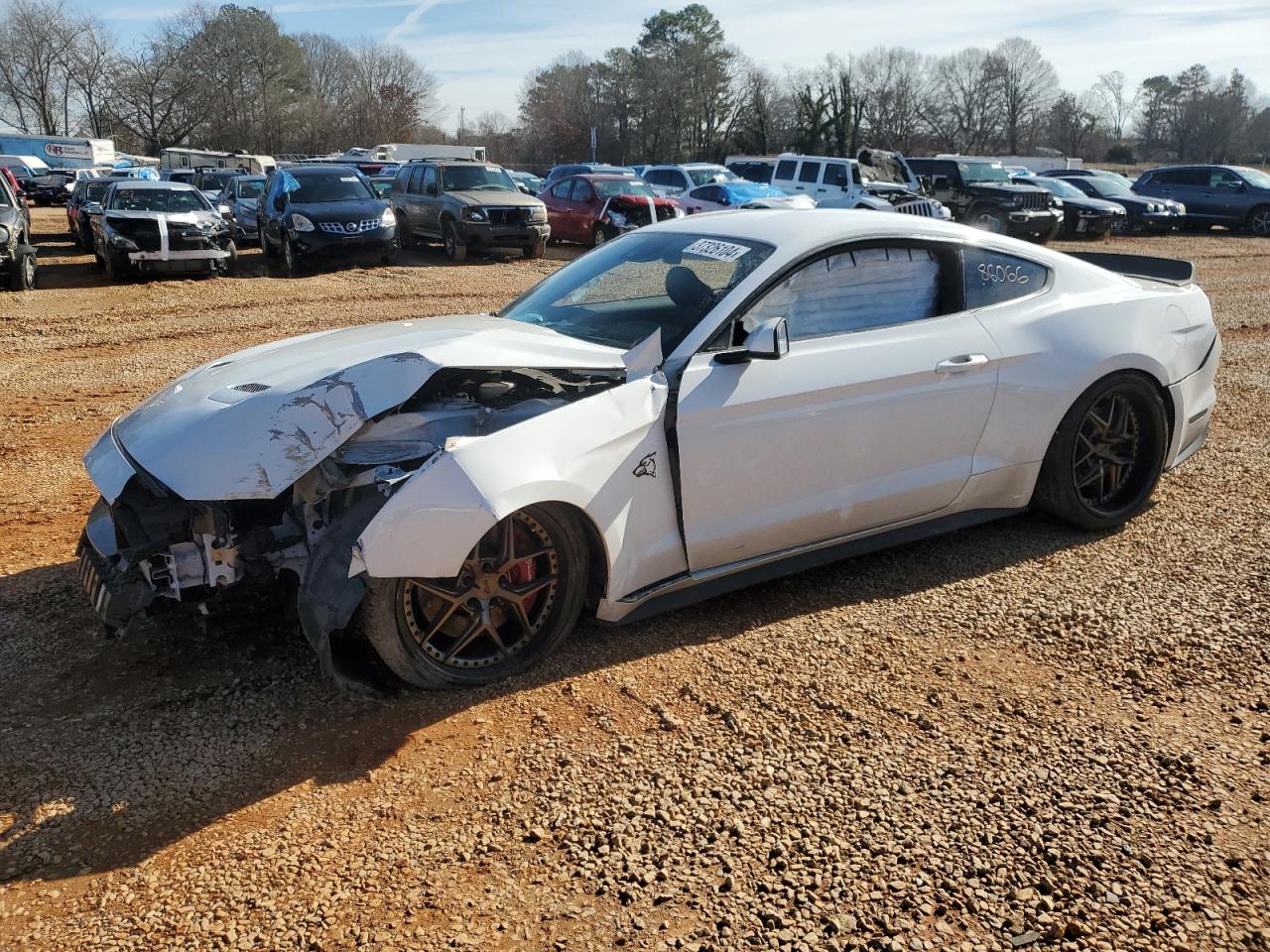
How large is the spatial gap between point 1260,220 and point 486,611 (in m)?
29.6

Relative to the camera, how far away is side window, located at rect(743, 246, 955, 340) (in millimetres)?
4160

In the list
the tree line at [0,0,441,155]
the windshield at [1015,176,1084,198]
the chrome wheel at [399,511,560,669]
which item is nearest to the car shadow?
the chrome wheel at [399,511,560,669]

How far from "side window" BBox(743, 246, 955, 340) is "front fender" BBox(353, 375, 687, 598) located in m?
0.67

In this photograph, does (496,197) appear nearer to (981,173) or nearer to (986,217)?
(986,217)

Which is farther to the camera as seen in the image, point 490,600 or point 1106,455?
point 1106,455

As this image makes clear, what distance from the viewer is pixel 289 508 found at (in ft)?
11.9

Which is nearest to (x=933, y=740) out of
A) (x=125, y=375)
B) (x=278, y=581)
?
(x=278, y=581)

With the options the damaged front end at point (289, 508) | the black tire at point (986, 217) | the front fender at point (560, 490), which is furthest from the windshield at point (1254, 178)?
the damaged front end at point (289, 508)

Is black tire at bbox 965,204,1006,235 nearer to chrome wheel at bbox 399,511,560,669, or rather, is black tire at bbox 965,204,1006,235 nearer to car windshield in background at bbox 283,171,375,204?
car windshield in background at bbox 283,171,375,204

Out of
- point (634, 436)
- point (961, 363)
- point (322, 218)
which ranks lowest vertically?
point (634, 436)

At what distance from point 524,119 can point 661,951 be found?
87.3 meters

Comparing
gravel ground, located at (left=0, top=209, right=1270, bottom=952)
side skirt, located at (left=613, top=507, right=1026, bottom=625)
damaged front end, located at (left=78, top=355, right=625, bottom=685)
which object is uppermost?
damaged front end, located at (left=78, top=355, right=625, bottom=685)

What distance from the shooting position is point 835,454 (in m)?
4.14

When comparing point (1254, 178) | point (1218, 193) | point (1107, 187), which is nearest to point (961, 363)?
point (1107, 187)
